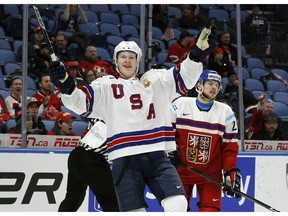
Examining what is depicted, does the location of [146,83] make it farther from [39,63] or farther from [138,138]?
[39,63]

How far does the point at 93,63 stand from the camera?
22.1 feet

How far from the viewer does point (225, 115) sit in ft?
19.5

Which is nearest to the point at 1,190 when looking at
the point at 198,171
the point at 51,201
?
the point at 51,201

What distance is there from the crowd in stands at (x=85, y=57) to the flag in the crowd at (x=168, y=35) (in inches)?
0.6

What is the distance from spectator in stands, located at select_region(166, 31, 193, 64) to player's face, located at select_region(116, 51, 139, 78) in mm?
2264

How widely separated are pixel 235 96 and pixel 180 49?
77cm

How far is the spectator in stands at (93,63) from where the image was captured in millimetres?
6691

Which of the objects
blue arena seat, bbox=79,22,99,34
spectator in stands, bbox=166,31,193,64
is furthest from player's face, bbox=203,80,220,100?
blue arena seat, bbox=79,22,99,34

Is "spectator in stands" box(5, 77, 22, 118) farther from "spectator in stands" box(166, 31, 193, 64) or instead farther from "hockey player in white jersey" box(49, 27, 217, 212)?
"hockey player in white jersey" box(49, 27, 217, 212)

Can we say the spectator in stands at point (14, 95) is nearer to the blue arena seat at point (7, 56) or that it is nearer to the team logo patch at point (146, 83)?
the blue arena seat at point (7, 56)

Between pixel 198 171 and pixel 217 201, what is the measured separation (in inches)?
9.9

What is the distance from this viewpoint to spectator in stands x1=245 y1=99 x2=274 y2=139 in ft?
22.1

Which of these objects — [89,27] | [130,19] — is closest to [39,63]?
[89,27]

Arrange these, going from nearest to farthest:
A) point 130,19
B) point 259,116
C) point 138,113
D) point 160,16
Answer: point 138,113 → point 259,116 → point 130,19 → point 160,16
